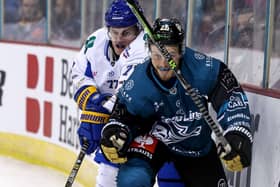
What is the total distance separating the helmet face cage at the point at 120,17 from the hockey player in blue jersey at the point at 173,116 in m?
0.43

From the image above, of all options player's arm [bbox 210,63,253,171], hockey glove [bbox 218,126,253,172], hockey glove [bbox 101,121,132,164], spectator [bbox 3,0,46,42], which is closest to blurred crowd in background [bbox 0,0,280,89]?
Result: spectator [bbox 3,0,46,42]

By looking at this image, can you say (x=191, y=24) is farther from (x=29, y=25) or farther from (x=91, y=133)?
(x=29, y=25)

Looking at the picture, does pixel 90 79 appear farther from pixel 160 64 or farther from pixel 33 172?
pixel 33 172

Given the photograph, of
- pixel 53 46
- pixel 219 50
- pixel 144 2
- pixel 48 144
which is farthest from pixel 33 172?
pixel 219 50

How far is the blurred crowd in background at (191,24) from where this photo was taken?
167 inches

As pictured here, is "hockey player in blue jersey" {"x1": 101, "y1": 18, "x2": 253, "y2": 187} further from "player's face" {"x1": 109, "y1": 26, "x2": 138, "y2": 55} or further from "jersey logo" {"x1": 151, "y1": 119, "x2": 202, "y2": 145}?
"player's face" {"x1": 109, "y1": 26, "x2": 138, "y2": 55}

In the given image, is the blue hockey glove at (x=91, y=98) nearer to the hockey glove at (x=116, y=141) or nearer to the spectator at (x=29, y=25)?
the hockey glove at (x=116, y=141)

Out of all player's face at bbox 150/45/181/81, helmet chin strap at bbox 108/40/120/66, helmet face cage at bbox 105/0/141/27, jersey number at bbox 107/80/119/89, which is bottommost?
jersey number at bbox 107/80/119/89

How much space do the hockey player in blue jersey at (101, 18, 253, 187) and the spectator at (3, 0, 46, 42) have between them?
164 inches

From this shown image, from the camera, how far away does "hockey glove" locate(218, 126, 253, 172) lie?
3234 millimetres

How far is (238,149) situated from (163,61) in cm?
43

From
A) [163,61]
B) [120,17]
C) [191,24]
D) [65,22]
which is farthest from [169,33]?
[65,22]

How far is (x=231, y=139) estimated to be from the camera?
3.30 m

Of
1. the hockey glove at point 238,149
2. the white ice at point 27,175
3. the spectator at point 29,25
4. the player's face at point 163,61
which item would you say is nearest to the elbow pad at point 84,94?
the player's face at point 163,61
